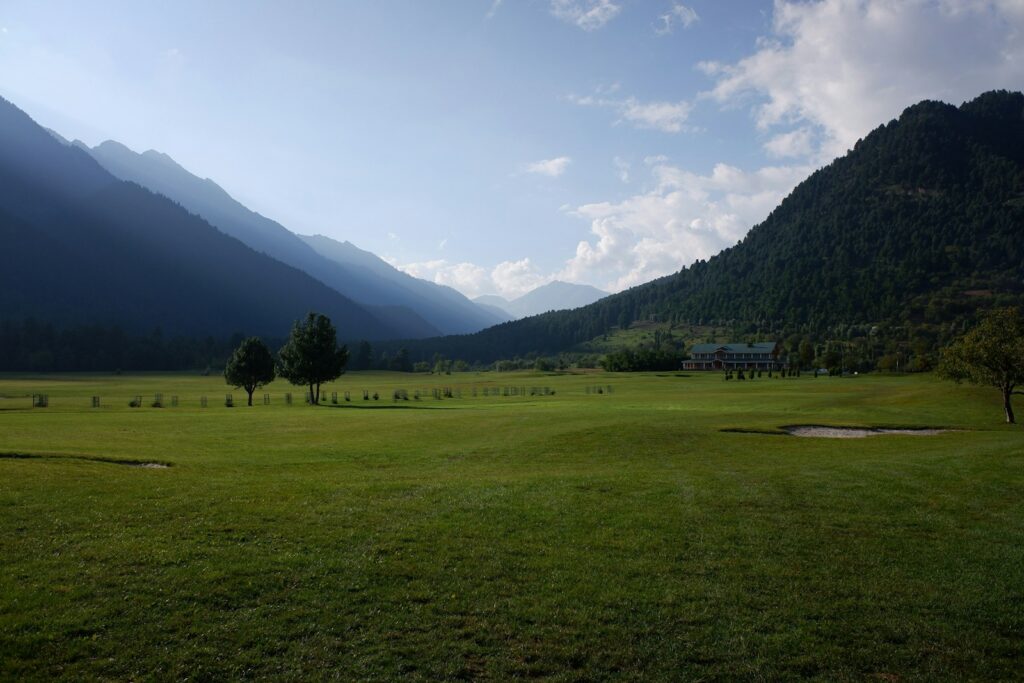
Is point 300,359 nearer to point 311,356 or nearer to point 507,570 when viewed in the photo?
point 311,356

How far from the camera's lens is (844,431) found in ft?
133

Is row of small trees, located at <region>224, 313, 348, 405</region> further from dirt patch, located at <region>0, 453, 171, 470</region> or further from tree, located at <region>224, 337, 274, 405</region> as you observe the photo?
dirt patch, located at <region>0, 453, 171, 470</region>

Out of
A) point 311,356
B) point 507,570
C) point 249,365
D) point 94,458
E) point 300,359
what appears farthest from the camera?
point 249,365

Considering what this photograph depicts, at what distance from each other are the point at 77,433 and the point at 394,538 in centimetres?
3097

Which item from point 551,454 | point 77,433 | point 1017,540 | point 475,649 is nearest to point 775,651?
point 475,649

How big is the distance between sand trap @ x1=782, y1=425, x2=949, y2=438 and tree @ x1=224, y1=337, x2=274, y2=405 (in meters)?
69.2

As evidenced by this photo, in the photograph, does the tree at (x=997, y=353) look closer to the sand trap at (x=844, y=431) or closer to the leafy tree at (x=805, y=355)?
the sand trap at (x=844, y=431)

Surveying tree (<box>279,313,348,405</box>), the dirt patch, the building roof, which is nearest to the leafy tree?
the building roof

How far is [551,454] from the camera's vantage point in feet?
99.2

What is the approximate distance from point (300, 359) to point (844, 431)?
65.2 m

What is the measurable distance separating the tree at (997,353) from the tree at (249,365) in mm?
81418

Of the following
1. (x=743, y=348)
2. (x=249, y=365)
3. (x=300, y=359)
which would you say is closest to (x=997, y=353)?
(x=300, y=359)

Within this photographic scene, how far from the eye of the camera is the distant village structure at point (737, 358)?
19050 cm

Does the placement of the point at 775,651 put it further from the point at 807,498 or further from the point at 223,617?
the point at 807,498
